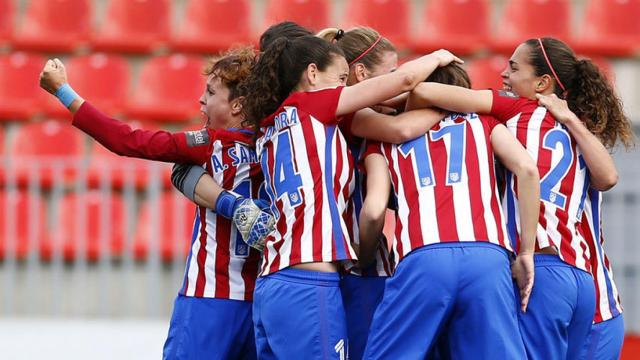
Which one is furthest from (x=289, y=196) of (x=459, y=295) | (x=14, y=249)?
(x=14, y=249)

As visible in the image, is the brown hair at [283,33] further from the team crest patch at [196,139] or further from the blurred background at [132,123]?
the blurred background at [132,123]

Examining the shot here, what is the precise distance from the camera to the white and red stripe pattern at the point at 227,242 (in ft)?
12.6

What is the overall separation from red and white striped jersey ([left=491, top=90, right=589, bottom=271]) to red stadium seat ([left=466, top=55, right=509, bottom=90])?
451 cm

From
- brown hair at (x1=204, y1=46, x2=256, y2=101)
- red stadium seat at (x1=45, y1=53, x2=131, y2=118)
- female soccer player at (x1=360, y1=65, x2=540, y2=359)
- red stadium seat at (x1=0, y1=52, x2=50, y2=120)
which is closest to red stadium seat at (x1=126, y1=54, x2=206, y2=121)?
red stadium seat at (x1=45, y1=53, x2=131, y2=118)

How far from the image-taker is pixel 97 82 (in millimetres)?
8438

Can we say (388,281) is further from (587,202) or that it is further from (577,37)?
(577,37)

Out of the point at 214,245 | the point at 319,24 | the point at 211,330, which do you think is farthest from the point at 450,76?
the point at 319,24

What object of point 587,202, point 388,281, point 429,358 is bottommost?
point 429,358

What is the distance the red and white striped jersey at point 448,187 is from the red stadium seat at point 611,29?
565cm

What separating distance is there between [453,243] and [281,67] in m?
0.82

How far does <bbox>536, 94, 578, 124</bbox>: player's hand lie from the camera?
356cm

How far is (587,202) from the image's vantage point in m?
3.70

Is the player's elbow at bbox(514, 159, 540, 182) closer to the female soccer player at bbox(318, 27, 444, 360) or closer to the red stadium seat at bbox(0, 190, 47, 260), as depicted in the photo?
the female soccer player at bbox(318, 27, 444, 360)

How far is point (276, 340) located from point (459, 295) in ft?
1.95
